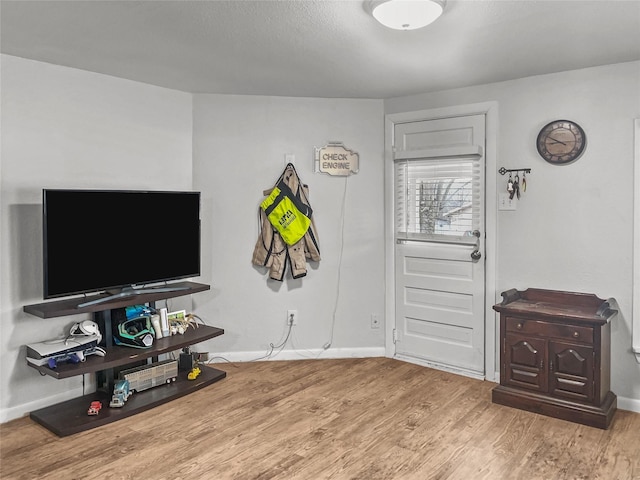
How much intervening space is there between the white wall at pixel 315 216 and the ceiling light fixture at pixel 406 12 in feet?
6.29

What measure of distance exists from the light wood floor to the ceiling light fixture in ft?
7.31

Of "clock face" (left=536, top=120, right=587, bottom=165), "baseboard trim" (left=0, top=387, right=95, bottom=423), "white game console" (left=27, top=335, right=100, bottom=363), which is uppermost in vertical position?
"clock face" (left=536, top=120, right=587, bottom=165)

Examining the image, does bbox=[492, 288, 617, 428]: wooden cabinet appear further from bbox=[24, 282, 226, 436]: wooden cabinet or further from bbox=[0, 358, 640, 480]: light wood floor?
bbox=[24, 282, 226, 436]: wooden cabinet

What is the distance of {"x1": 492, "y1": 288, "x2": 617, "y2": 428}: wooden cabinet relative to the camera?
307 centimetres

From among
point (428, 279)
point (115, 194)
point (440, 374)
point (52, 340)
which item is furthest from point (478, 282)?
point (52, 340)

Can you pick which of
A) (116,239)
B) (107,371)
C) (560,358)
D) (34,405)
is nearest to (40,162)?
(116,239)

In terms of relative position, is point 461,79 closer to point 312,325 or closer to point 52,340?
point 312,325

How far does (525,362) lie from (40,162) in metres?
3.43

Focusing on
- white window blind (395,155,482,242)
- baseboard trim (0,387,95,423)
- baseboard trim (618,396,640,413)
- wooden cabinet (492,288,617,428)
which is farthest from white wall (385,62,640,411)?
baseboard trim (0,387,95,423)

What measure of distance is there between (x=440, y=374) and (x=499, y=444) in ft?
3.92

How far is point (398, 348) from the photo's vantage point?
4.43 metres

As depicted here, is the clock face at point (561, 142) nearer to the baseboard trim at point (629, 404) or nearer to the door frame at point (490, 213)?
the door frame at point (490, 213)

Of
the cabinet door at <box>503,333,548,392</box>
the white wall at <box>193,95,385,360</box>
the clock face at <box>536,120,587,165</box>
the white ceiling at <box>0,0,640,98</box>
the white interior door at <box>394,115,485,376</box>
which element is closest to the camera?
the white ceiling at <box>0,0,640,98</box>

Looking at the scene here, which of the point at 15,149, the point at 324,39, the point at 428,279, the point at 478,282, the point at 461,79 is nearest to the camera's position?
the point at 324,39
